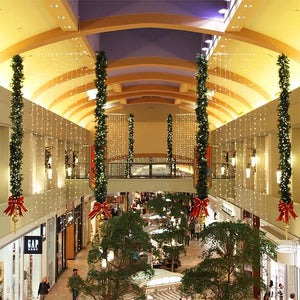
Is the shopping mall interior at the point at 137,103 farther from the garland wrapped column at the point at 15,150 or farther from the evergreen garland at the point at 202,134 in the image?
the evergreen garland at the point at 202,134

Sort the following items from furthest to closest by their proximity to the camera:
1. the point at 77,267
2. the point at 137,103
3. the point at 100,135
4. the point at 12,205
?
1. the point at 137,103
2. the point at 77,267
3. the point at 100,135
4. the point at 12,205

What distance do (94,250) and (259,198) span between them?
5.34m

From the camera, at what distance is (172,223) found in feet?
66.1

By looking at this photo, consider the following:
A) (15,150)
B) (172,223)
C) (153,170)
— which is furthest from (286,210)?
(153,170)

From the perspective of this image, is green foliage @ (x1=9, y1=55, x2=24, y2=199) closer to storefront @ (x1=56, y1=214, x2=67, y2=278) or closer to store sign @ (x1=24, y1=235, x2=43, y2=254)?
store sign @ (x1=24, y1=235, x2=43, y2=254)

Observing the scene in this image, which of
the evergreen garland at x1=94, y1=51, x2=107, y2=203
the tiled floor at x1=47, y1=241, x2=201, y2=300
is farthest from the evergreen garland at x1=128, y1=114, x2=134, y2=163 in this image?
the evergreen garland at x1=94, y1=51, x2=107, y2=203

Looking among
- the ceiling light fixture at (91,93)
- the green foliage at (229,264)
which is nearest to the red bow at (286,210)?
the green foliage at (229,264)

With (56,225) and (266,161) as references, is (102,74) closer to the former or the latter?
(266,161)

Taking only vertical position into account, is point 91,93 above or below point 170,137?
above

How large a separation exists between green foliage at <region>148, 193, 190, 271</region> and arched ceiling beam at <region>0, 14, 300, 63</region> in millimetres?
10107

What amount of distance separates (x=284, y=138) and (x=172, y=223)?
1050cm

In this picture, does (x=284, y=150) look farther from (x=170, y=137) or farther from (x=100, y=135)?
(x=170, y=137)

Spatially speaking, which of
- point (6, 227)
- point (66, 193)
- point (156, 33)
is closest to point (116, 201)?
point (66, 193)

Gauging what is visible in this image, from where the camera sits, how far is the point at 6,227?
10953 mm
